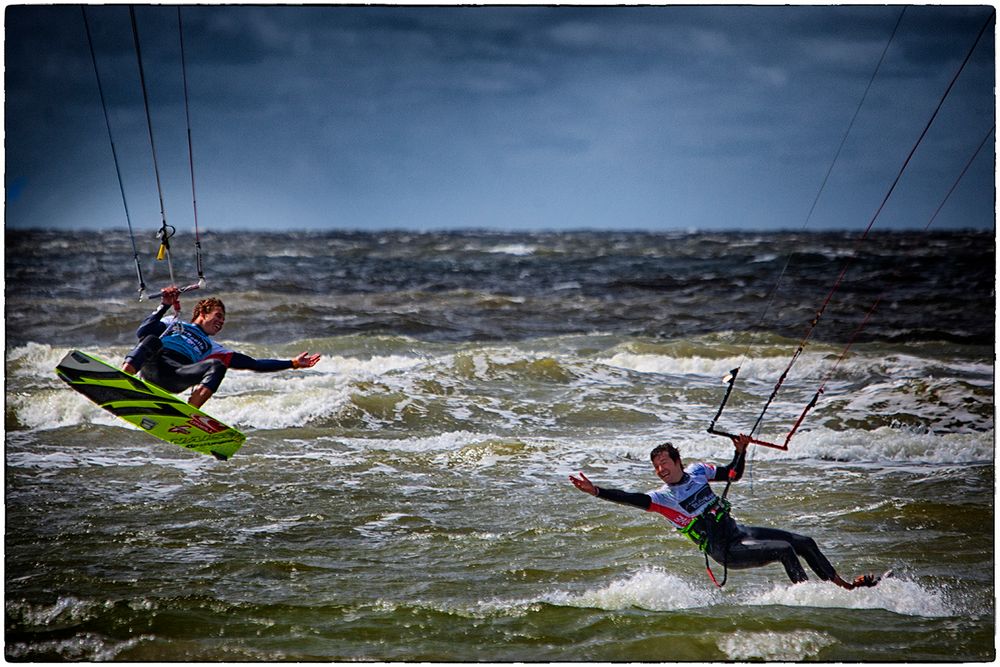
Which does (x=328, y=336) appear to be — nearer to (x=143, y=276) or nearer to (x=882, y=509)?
(x=143, y=276)

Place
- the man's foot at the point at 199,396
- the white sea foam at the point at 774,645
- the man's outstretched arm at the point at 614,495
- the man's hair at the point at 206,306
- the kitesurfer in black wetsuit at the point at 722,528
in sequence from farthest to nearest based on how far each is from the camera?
the man's hair at the point at 206,306, the man's foot at the point at 199,396, the kitesurfer in black wetsuit at the point at 722,528, the white sea foam at the point at 774,645, the man's outstretched arm at the point at 614,495

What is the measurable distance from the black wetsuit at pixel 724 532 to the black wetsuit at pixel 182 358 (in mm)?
1562

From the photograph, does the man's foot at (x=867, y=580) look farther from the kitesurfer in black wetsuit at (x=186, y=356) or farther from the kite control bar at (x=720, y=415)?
the kitesurfer in black wetsuit at (x=186, y=356)

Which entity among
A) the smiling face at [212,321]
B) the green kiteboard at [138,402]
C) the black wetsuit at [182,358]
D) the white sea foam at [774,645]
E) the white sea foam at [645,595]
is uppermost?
the smiling face at [212,321]

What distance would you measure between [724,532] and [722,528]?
0.06 ft

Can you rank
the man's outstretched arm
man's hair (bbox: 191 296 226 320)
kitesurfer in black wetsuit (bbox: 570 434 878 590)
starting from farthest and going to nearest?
man's hair (bbox: 191 296 226 320) < kitesurfer in black wetsuit (bbox: 570 434 878 590) < the man's outstretched arm

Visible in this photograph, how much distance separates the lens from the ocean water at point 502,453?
3.38m

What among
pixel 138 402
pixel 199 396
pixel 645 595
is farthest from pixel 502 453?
pixel 138 402

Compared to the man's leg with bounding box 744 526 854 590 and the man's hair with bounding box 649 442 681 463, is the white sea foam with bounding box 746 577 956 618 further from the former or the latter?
the man's hair with bounding box 649 442 681 463

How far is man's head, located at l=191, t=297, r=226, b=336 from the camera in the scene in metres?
3.62

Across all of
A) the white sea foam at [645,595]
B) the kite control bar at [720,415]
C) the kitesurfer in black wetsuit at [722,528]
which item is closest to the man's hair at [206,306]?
the white sea foam at [645,595]

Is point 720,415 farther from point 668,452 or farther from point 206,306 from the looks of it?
point 206,306

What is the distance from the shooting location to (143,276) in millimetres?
3631

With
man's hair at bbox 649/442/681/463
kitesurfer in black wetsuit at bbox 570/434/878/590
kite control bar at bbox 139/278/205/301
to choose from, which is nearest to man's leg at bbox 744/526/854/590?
kitesurfer in black wetsuit at bbox 570/434/878/590
